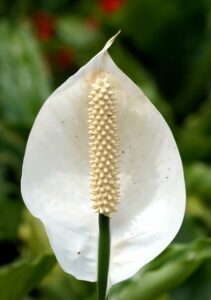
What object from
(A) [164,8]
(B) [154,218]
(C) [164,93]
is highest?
(B) [154,218]

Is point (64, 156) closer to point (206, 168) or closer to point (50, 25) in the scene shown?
point (206, 168)

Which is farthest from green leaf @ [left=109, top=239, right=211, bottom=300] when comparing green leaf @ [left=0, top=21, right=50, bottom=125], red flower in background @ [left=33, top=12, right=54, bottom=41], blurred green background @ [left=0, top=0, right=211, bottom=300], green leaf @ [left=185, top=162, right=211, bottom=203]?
red flower in background @ [left=33, top=12, right=54, bottom=41]

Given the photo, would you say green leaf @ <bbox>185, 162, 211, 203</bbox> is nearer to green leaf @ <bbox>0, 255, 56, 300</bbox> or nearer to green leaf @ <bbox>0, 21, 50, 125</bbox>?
green leaf @ <bbox>0, 21, 50, 125</bbox>

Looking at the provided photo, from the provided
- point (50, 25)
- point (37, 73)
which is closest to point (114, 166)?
point (37, 73)

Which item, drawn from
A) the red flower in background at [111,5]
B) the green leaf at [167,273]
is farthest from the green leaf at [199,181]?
the red flower in background at [111,5]

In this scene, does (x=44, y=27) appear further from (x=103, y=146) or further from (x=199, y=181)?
(x=103, y=146)

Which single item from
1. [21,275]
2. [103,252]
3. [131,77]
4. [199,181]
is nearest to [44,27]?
[131,77]

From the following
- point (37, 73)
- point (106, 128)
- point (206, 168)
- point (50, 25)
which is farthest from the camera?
point (50, 25)
